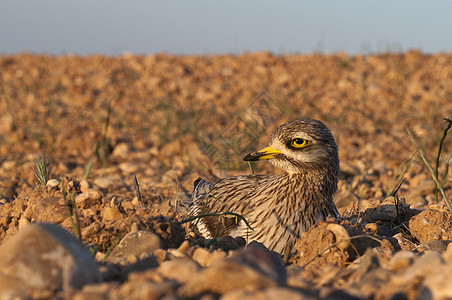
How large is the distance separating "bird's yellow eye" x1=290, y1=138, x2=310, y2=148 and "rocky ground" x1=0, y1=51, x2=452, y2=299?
2.44 ft

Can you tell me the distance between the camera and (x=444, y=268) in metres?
1.93

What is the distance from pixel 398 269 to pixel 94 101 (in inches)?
458

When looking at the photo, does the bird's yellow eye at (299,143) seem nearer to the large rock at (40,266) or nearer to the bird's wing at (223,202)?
the bird's wing at (223,202)

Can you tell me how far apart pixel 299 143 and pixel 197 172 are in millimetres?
2938

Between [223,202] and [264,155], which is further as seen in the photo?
[223,202]

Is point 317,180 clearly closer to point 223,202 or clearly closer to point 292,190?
point 292,190

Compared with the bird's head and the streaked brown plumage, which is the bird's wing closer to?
the streaked brown plumage

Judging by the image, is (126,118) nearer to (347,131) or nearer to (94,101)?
(94,101)

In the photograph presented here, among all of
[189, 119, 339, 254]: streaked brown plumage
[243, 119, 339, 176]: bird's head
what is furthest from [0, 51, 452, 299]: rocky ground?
[243, 119, 339, 176]: bird's head

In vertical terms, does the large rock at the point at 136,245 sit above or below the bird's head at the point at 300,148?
below

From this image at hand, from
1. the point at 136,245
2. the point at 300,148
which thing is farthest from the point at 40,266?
the point at 300,148

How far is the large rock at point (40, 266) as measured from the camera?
76.9 inches

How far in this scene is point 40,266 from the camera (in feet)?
6.52

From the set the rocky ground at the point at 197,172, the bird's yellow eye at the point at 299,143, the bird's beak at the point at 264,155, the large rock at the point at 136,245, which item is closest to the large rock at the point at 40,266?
the rocky ground at the point at 197,172
